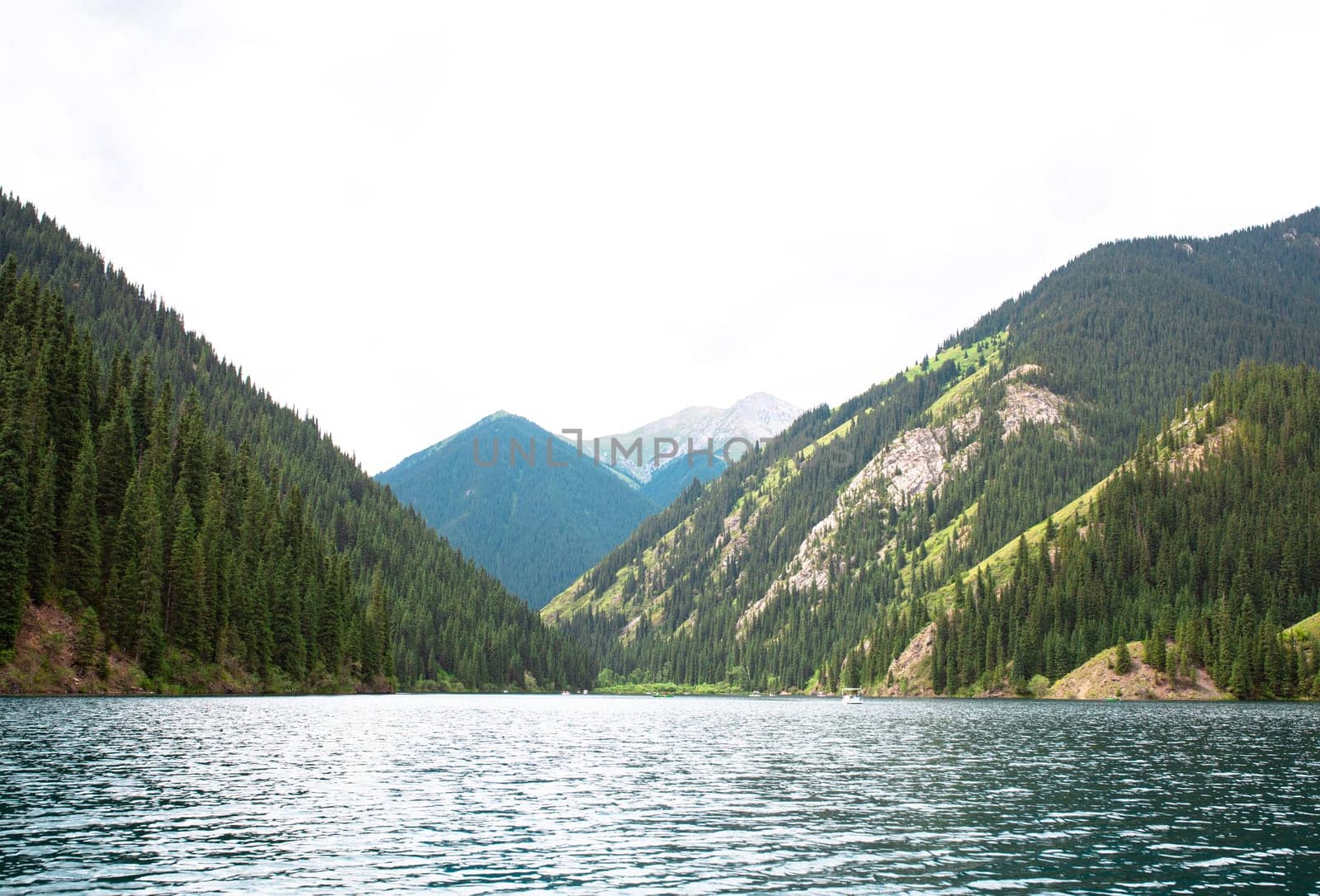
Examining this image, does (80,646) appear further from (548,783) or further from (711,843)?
(711,843)

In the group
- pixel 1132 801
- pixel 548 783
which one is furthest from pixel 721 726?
pixel 1132 801

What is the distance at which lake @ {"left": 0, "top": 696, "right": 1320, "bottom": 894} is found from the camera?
29.9m

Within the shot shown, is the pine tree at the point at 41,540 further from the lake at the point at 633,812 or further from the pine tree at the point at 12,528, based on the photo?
the lake at the point at 633,812

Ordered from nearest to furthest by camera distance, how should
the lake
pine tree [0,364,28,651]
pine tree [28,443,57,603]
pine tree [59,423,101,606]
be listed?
the lake, pine tree [0,364,28,651], pine tree [28,443,57,603], pine tree [59,423,101,606]

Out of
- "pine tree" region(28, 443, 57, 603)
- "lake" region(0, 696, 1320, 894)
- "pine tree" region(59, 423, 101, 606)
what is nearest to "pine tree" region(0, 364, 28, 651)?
"pine tree" region(28, 443, 57, 603)

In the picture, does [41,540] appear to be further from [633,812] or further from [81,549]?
[633,812]

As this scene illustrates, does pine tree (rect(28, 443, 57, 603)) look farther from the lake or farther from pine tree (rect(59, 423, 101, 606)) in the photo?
the lake

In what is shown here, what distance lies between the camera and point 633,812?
141 ft

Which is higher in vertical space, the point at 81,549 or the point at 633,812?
the point at 81,549

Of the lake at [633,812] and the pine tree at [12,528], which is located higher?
the pine tree at [12,528]

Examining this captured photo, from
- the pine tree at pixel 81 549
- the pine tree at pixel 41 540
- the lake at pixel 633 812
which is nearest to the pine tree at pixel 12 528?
the pine tree at pixel 41 540

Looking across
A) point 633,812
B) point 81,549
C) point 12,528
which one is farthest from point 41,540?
point 633,812

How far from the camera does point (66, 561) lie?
117938 mm

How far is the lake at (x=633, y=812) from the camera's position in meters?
29.9
